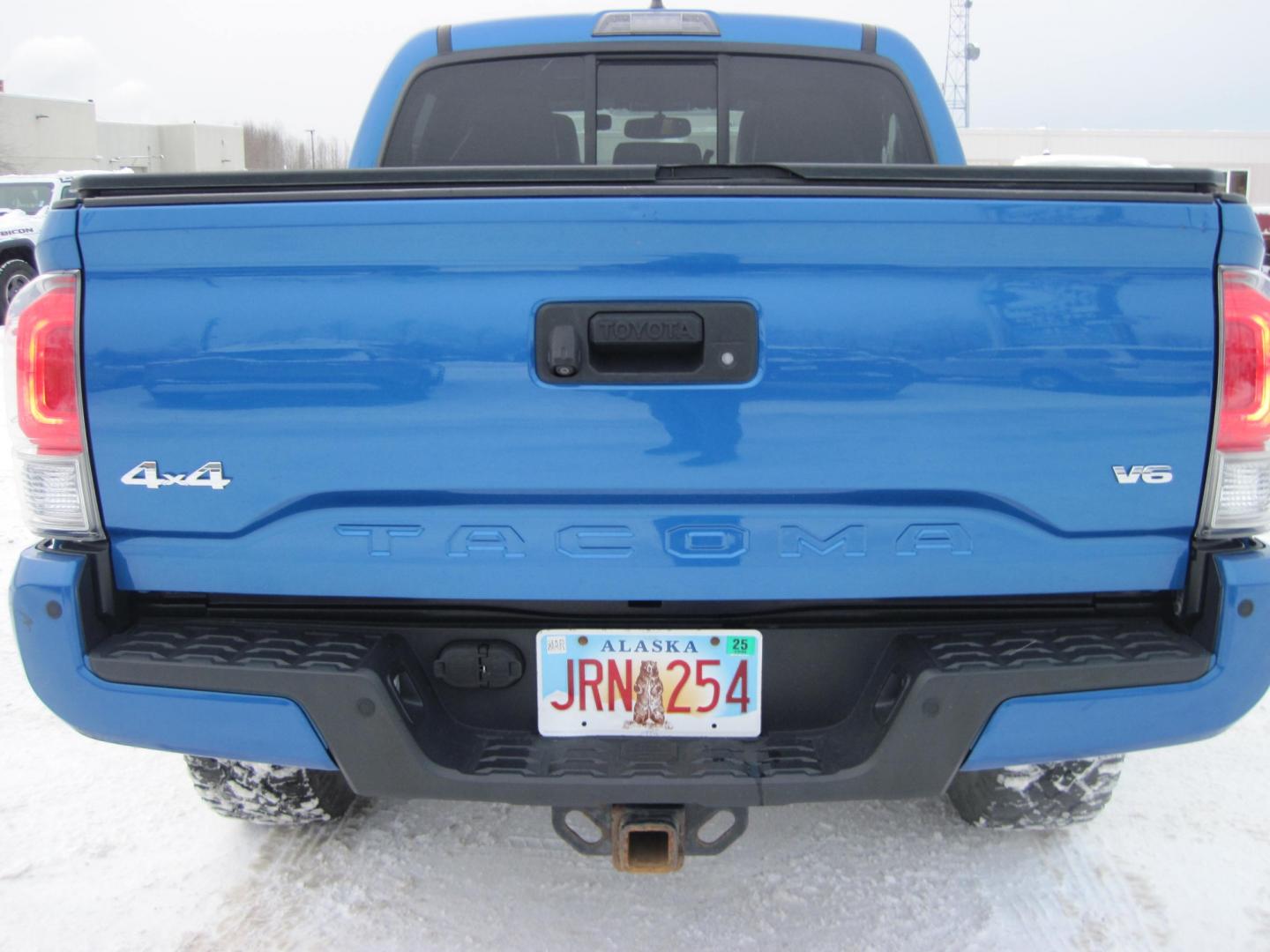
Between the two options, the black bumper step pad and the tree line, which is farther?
the tree line

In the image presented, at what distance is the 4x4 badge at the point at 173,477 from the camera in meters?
1.69

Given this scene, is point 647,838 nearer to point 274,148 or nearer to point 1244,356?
point 1244,356

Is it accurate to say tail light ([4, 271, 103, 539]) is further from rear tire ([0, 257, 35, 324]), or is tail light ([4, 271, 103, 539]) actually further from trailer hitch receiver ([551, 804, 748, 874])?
rear tire ([0, 257, 35, 324])

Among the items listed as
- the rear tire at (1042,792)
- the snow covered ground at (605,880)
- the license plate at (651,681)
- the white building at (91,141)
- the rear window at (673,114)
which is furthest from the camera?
the white building at (91,141)

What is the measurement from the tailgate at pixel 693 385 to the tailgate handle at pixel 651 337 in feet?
0.06

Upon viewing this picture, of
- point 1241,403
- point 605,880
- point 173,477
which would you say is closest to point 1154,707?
point 1241,403

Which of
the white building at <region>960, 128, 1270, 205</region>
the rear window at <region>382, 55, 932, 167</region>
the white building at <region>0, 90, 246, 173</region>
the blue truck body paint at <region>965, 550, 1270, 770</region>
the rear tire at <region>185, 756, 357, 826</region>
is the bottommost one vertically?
the rear tire at <region>185, 756, 357, 826</region>

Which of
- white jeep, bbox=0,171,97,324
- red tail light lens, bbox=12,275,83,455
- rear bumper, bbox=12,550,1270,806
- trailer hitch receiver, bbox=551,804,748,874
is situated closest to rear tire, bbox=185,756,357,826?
rear bumper, bbox=12,550,1270,806

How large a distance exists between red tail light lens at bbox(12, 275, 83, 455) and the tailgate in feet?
0.16

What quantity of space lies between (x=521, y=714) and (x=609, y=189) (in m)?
0.96

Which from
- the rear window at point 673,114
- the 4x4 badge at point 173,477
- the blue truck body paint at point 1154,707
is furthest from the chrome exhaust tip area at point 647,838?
the rear window at point 673,114

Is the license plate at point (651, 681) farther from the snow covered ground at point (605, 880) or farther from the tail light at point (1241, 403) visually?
the tail light at point (1241, 403)

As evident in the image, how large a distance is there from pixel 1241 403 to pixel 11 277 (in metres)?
16.4

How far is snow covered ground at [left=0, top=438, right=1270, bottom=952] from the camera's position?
87.4 inches
